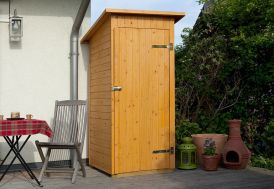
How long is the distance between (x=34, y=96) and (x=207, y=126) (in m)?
3.12

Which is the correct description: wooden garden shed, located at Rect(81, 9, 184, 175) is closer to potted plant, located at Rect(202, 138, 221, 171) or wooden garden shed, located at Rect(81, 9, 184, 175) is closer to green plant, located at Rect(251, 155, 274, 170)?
potted plant, located at Rect(202, 138, 221, 171)

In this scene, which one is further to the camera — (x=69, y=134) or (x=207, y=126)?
(x=207, y=126)

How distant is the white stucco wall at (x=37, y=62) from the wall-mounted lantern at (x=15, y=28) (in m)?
0.11

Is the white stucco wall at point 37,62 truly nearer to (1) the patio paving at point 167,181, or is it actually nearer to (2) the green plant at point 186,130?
(1) the patio paving at point 167,181

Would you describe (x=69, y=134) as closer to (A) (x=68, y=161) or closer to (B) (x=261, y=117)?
(A) (x=68, y=161)

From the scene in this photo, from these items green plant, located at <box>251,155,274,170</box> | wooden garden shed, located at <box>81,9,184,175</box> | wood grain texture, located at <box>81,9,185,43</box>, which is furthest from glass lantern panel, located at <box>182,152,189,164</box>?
wood grain texture, located at <box>81,9,185,43</box>

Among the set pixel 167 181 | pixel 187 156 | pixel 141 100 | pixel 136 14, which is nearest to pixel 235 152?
pixel 187 156

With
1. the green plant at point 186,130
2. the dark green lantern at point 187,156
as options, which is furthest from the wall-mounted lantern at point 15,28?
the green plant at point 186,130

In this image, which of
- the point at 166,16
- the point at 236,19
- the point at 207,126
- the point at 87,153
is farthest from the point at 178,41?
the point at 87,153

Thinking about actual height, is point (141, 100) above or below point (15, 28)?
below

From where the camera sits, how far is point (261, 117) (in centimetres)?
756

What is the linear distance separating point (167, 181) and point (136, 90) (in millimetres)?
1319

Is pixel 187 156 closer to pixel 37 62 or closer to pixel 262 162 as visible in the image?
pixel 262 162

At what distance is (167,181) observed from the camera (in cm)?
538
